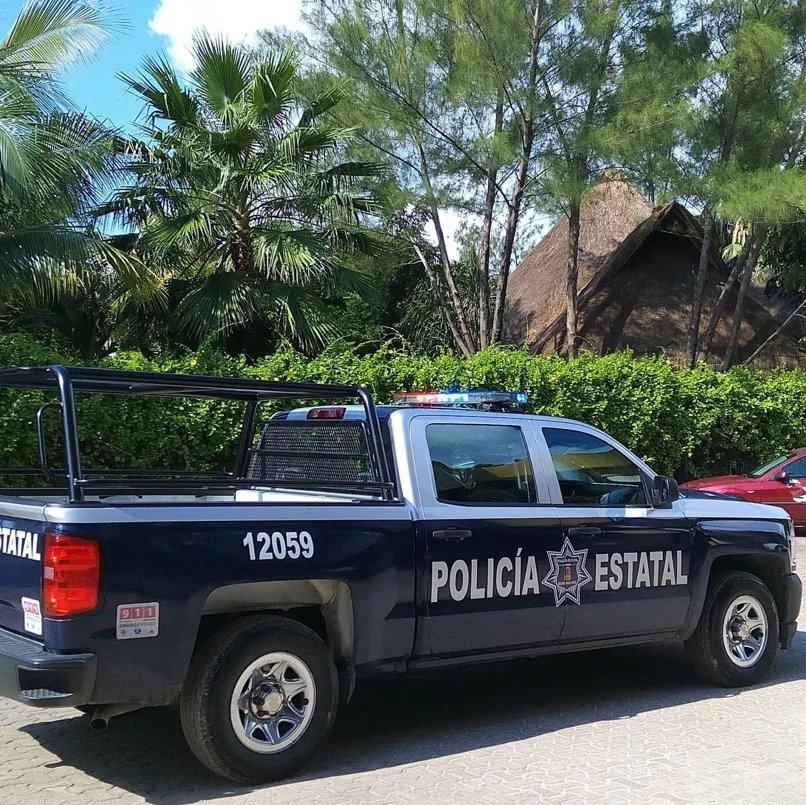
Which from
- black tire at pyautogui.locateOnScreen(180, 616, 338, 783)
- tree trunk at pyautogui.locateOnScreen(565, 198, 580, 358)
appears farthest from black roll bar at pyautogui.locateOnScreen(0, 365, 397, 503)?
tree trunk at pyautogui.locateOnScreen(565, 198, 580, 358)

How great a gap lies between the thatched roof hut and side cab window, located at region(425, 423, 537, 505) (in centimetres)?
1666

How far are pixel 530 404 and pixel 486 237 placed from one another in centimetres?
588

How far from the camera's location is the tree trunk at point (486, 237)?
1730cm

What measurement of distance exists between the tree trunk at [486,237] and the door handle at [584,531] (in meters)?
12.4

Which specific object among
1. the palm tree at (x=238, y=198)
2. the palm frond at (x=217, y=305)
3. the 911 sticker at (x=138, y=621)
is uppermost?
the palm tree at (x=238, y=198)

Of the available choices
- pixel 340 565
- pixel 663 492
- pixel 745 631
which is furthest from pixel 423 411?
pixel 745 631

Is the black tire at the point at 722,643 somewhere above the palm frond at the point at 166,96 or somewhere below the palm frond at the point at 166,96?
below

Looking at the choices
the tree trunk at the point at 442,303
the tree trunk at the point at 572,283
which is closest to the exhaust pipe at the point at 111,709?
the tree trunk at the point at 572,283

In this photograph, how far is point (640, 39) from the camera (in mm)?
17969

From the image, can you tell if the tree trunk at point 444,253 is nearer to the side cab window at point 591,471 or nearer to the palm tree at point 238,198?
the palm tree at point 238,198

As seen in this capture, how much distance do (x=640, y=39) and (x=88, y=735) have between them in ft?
54.2

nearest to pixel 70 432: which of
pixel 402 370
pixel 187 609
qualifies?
pixel 187 609

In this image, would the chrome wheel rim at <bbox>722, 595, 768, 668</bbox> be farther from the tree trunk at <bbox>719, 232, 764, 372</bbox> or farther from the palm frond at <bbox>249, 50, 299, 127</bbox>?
the tree trunk at <bbox>719, 232, 764, 372</bbox>

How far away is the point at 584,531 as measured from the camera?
572cm
